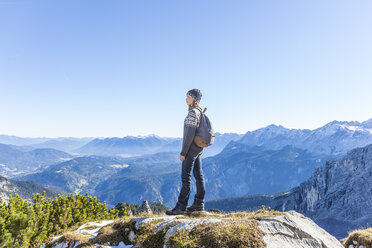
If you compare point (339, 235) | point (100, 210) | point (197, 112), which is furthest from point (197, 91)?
point (339, 235)

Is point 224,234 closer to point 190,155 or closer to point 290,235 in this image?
point 290,235

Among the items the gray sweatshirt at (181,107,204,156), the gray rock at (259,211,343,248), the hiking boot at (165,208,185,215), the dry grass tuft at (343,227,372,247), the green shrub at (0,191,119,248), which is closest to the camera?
the gray rock at (259,211,343,248)

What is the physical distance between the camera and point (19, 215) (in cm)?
1288

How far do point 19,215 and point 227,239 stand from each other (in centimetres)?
1280

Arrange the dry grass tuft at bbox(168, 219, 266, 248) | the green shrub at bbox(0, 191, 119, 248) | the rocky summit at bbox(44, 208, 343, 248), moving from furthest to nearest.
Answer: the green shrub at bbox(0, 191, 119, 248) → the rocky summit at bbox(44, 208, 343, 248) → the dry grass tuft at bbox(168, 219, 266, 248)

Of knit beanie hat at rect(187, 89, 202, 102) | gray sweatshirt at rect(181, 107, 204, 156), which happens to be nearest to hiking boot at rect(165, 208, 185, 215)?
gray sweatshirt at rect(181, 107, 204, 156)

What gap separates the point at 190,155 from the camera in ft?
32.9

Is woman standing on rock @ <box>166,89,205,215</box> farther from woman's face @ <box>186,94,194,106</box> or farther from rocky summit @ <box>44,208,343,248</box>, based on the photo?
rocky summit @ <box>44,208,343,248</box>

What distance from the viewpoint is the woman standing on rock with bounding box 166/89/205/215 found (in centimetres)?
970

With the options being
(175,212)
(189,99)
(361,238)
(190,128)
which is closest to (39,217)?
(175,212)

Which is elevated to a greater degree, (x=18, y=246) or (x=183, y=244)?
(x=183, y=244)

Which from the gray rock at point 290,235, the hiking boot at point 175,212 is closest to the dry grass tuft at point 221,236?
the gray rock at point 290,235

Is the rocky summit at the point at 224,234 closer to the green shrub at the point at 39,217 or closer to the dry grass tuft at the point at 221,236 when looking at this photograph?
the dry grass tuft at the point at 221,236

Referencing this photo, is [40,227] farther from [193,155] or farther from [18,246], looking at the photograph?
[193,155]
